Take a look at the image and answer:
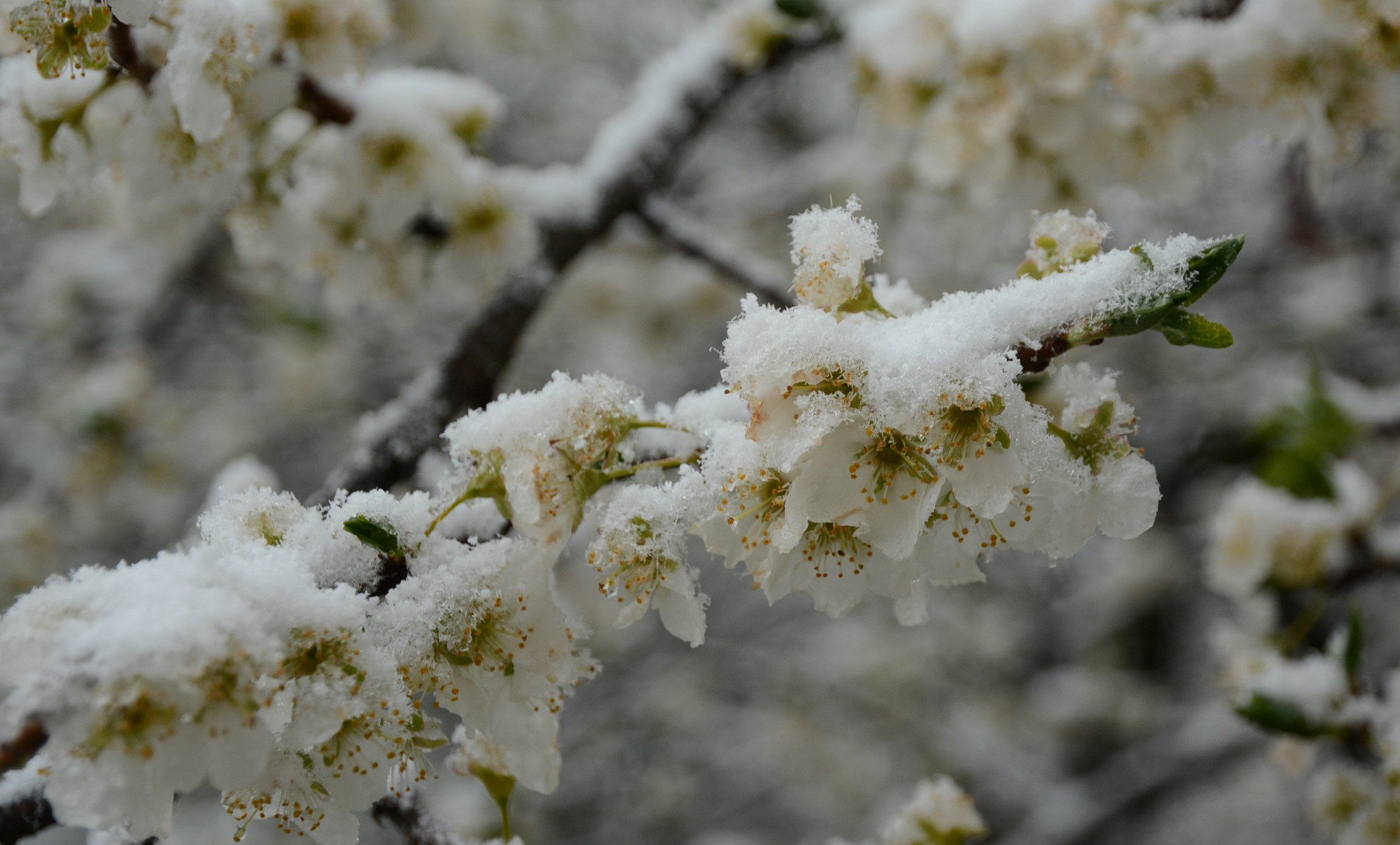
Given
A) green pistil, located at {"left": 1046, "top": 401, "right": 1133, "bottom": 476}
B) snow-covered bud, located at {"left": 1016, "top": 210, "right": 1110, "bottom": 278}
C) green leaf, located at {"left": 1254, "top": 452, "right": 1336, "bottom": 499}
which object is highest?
snow-covered bud, located at {"left": 1016, "top": 210, "right": 1110, "bottom": 278}

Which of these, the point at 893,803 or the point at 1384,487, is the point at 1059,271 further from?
the point at 893,803

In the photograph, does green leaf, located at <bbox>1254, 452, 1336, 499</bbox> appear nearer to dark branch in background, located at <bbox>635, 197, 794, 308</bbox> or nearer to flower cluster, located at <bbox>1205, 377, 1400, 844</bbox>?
flower cluster, located at <bbox>1205, 377, 1400, 844</bbox>

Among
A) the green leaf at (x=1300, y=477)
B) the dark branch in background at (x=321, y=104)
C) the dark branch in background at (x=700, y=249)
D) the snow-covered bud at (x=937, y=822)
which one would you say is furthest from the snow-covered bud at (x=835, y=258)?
the green leaf at (x=1300, y=477)

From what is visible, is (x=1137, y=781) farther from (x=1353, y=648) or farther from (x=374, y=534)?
(x=374, y=534)

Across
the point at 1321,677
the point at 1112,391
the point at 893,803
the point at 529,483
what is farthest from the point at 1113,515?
the point at 893,803

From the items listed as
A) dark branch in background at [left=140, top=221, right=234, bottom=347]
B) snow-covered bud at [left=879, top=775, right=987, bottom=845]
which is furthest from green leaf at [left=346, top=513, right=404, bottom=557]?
dark branch in background at [left=140, top=221, right=234, bottom=347]

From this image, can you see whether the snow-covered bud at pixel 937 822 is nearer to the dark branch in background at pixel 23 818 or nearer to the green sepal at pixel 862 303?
the green sepal at pixel 862 303

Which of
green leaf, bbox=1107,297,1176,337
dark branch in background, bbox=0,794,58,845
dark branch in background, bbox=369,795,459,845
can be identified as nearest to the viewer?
green leaf, bbox=1107,297,1176,337
